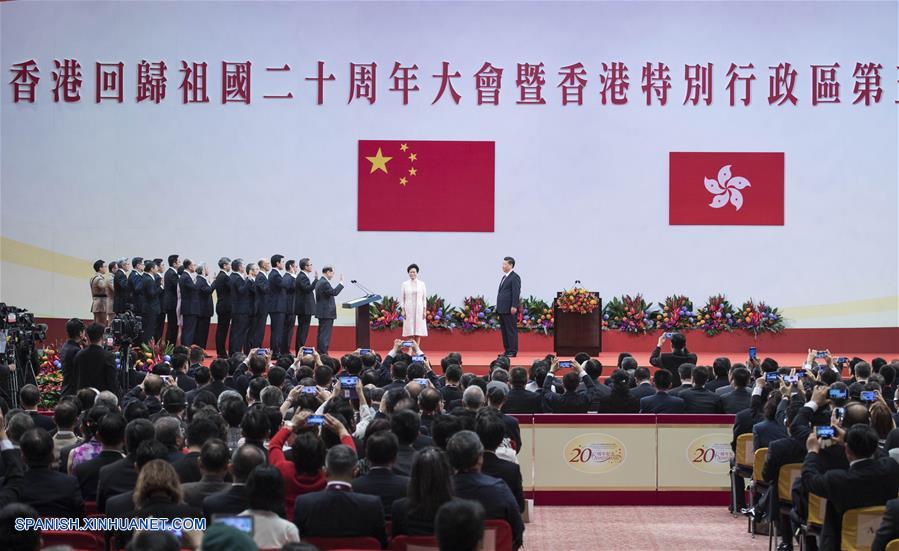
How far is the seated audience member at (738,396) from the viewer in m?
8.25

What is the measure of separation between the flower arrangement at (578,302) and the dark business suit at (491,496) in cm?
932

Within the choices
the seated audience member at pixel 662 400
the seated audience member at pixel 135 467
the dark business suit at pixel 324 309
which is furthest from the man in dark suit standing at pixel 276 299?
the seated audience member at pixel 135 467

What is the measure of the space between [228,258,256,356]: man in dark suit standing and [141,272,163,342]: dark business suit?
98 cm

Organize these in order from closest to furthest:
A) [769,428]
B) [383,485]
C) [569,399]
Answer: [383,485], [769,428], [569,399]

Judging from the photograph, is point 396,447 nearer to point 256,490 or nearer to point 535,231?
point 256,490

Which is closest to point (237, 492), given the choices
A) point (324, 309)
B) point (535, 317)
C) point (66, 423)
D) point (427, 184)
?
point (66, 423)

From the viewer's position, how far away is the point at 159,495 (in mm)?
4285

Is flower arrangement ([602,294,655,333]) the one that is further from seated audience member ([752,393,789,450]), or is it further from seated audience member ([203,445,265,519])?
seated audience member ([203,445,265,519])

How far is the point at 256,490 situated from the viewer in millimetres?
4172

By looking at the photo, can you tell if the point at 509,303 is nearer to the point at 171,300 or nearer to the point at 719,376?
the point at 171,300

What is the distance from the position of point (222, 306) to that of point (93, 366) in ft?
21.5

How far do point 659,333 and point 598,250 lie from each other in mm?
1544

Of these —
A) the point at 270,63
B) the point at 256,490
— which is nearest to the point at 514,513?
the point at 256,490

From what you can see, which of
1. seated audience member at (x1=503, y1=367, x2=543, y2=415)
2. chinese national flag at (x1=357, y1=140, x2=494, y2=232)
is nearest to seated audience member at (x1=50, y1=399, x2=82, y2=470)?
seated audience member at (x1=503, y1=367, x2=543, y2=415)
